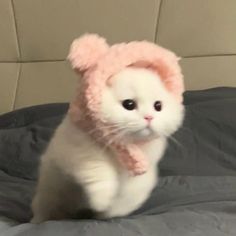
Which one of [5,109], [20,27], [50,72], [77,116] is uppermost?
[77,116]

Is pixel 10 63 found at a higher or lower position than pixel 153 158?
lower

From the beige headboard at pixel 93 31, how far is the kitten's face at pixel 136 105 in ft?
2.77

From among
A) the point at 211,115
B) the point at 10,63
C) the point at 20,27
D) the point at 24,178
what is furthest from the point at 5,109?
the point at 211,115

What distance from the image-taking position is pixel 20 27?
64.1 inches

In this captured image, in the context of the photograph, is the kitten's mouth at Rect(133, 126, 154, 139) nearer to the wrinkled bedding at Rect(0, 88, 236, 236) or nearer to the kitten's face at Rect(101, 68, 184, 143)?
the kitten's face at Rect(101, 68, 184, 143)

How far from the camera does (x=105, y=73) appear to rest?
0.66 m

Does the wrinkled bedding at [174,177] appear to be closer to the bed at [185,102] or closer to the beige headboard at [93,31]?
the bed at [185,102]

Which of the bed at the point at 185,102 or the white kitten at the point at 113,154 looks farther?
the bed at the point at 185,102

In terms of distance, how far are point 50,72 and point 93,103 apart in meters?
0.98

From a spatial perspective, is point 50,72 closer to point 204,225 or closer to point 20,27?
point 20,27

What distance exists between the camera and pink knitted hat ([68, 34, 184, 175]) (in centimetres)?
66

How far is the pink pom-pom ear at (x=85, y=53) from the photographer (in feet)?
2.22

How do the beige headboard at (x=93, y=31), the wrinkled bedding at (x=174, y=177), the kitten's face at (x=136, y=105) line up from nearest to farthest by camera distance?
the kitten's face at (x=136, y=105), the wrinkled bedding at (x=174, y=177), the beige headboard at (x=93, y=31)

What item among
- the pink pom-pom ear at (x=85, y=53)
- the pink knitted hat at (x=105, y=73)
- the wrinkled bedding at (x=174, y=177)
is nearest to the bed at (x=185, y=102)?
the wrinkled bedding at (x=174, y=177)
